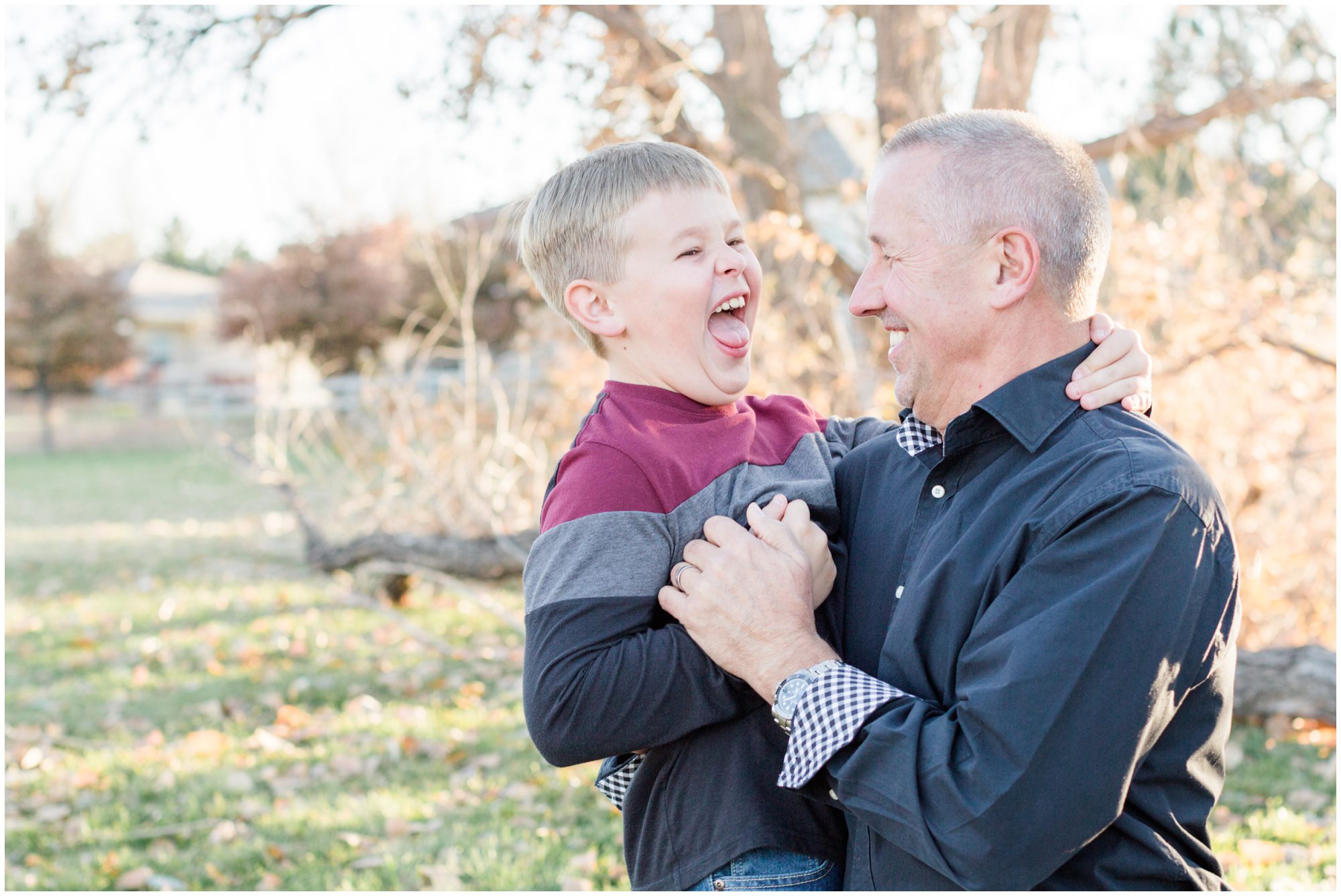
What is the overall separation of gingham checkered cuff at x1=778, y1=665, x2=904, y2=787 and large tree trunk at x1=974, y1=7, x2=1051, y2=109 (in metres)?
5.48

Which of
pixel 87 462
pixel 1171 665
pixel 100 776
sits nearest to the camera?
pixel 1171 665

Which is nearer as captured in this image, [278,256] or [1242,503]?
[1242,503]

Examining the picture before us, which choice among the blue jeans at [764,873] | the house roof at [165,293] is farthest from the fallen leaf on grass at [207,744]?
the house roof at [165,293]

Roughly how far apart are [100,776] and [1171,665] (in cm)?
555

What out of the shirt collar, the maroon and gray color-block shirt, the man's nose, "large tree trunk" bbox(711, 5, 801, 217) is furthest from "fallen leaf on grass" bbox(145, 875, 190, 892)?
"large tree trunk" bbox(711, 5, 801, 217)

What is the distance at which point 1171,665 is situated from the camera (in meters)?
1.61

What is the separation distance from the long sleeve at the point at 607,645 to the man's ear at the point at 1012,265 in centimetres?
76

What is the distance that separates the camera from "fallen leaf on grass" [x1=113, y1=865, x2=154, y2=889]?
4379mm

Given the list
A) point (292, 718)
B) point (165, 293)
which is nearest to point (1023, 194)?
point (292, 718)

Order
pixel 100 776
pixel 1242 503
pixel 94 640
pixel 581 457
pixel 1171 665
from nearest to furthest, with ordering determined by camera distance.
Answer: pixel 1171 665, pixel 581 457, pixel 100 776, pixel 1242 503, pixel 94 640

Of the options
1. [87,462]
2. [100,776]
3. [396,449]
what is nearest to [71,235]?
[87,462]

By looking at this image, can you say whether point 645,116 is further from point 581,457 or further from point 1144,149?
point 581,457

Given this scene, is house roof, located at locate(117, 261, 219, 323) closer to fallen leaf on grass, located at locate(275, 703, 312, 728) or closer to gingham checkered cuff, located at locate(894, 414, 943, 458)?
Result: fallen leaf on grass, located at locate(275, 703, 312, 728)

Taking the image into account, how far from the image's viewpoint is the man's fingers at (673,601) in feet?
6.48
